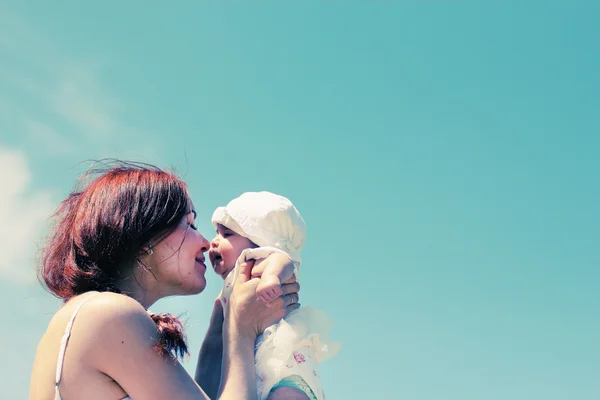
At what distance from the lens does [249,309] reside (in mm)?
4332

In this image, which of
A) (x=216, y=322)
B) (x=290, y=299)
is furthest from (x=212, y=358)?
(x=290, y=299)

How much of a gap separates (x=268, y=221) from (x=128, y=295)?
2179 mm

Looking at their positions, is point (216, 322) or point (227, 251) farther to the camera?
point (227, 251)

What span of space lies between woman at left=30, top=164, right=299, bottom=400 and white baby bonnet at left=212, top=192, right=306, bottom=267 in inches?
46.0

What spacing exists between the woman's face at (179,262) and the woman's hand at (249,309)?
36 centimetres

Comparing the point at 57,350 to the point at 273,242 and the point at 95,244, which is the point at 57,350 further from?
the point at 273,242

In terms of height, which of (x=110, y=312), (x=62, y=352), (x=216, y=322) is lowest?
(x=62, y=352)

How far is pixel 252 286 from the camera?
4480 mm

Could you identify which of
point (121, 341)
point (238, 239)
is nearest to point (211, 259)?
point (238, 239)

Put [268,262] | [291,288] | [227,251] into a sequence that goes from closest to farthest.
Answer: [268,262] < [291,288] < [227,251]

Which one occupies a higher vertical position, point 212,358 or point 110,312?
point 212,358

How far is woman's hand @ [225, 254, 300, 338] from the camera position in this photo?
4199 mm

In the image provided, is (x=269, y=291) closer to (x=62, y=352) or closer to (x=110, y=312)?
(x=110, y=312)

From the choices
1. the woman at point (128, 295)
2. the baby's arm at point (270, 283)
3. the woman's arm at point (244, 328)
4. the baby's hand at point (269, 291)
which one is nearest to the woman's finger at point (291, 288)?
the woman's arm at point (244, 328)
